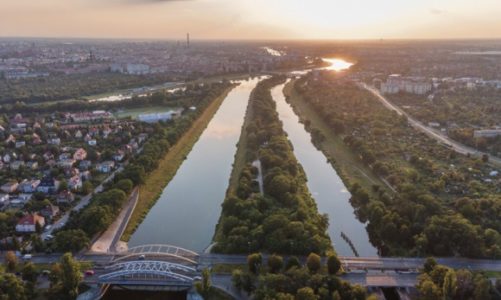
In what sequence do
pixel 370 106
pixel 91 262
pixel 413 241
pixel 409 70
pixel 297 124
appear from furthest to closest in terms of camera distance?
pixel 409 70
pixel 370 106
pixel 297 124
pixel 413 241
pixel 91 262

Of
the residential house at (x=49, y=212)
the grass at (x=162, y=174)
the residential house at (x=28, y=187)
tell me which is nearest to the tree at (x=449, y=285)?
the grass at (x=162, y=174)

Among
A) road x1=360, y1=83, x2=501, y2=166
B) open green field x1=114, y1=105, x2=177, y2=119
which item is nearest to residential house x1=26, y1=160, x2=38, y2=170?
open green field x1=114, y1=105, x2=177, y2=119

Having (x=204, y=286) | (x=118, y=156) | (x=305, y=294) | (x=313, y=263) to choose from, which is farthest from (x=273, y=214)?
(x=118, y=156)

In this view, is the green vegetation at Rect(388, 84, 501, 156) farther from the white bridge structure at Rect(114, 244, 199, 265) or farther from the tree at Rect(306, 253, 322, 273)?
the white bridge structure at Rect(114, 244, 199, 265)

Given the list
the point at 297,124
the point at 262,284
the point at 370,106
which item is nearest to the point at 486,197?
the point at 262,284

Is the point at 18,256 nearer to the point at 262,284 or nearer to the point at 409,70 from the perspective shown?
the point at 262,284

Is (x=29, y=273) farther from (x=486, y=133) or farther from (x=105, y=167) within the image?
(x=486, y=133)
